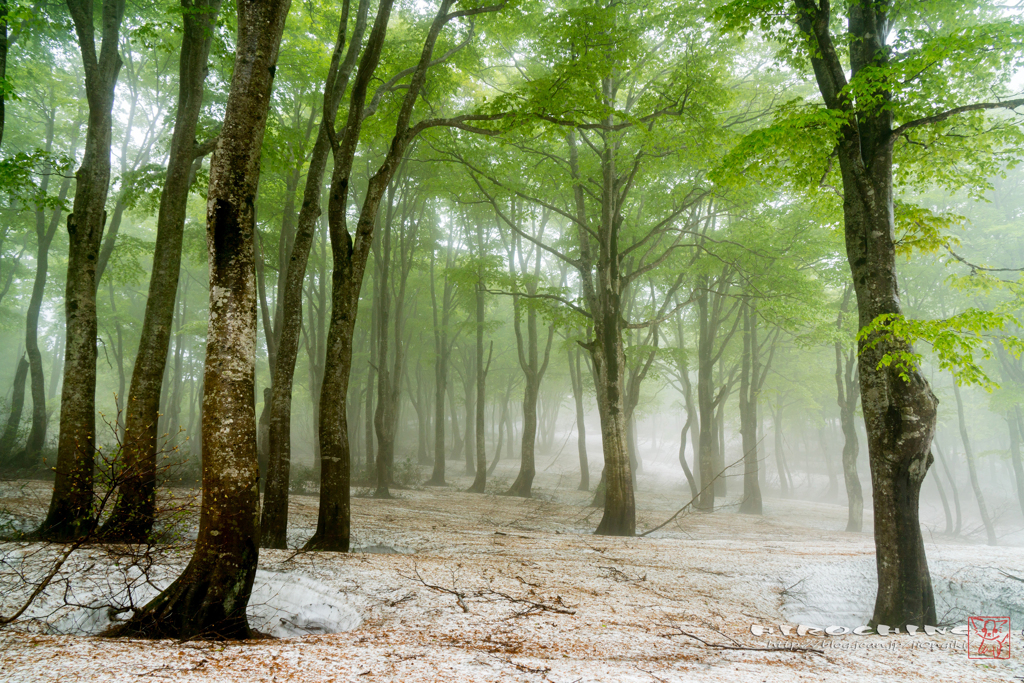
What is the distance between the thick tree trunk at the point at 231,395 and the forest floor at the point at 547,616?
32 centimetres

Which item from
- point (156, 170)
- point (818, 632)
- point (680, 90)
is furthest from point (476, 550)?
point (156, 170)

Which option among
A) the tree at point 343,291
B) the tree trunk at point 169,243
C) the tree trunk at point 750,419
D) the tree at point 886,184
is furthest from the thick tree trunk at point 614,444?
the tree trunk at point 750,419

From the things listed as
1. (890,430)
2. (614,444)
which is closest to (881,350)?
(890,430)

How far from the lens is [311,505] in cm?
1005

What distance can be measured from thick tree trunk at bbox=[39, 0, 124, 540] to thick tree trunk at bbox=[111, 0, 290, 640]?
3.28 metres

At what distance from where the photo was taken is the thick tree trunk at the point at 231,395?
3.19 m

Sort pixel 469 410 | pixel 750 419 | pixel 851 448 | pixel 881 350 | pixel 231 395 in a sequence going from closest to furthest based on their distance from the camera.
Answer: pixel 231 395
pixel 881 350
pixel 851 448
pixel 750 419
pixel 469 410

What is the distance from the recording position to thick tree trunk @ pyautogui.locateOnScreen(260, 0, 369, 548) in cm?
603

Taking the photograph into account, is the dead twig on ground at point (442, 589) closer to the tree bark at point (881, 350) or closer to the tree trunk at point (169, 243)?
the tree trunk at point (169, 243)

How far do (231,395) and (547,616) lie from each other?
2916 mm

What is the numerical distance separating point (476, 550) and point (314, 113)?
10.9m

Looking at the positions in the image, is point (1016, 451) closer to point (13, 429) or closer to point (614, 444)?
point (614, 444)

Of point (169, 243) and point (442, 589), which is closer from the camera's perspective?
point (442, 589)

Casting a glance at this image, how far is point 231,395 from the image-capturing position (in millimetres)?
3383
